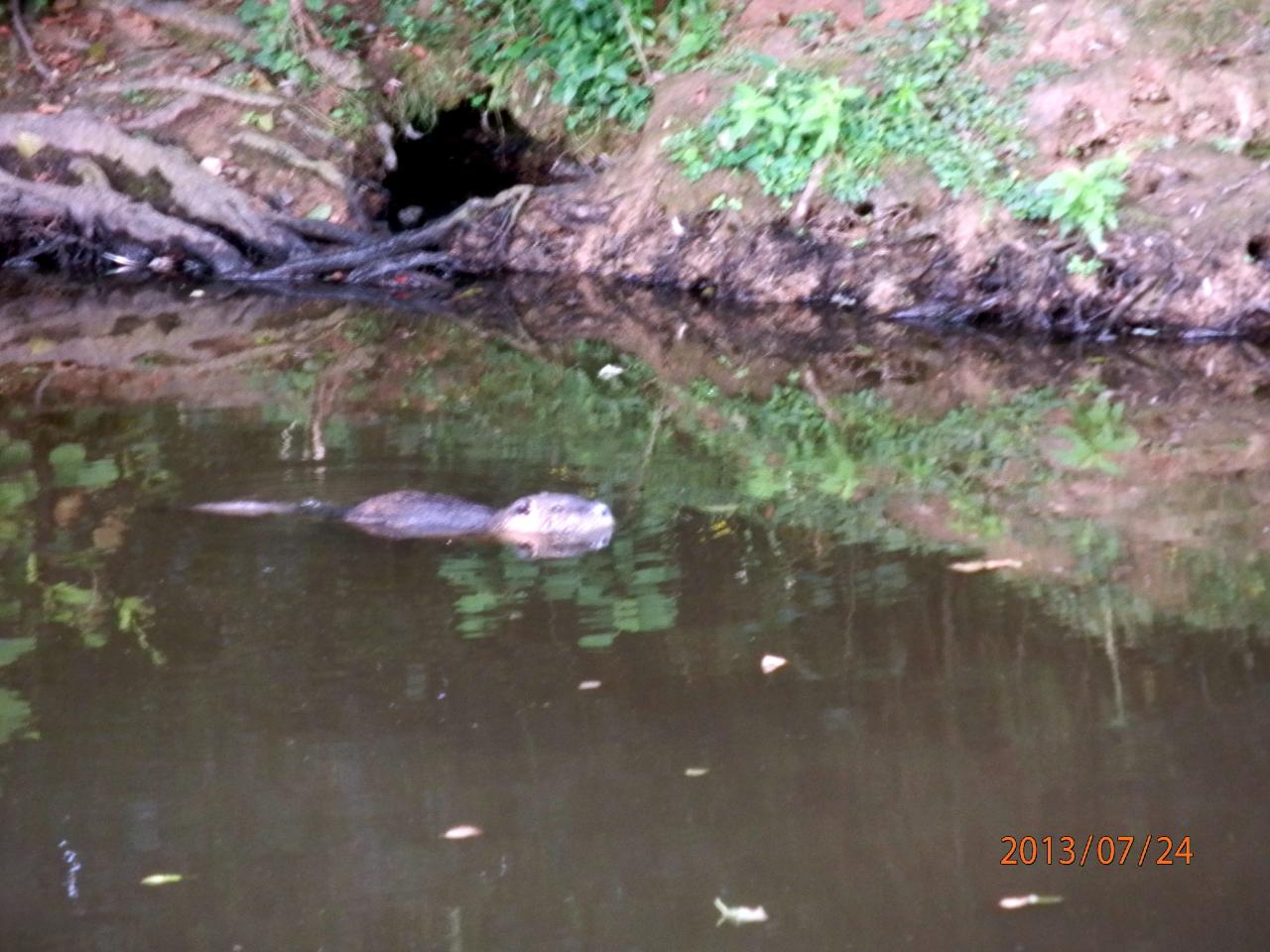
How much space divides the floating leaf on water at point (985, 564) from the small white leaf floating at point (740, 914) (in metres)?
2.14

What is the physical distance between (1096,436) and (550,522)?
3.00 metres

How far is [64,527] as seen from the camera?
5.86 meters

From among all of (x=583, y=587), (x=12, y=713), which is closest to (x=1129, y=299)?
(x=583, y=587)

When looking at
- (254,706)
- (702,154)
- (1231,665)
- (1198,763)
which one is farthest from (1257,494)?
(702,154)

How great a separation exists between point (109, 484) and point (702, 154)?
5719 mm

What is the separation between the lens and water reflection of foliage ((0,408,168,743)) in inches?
193

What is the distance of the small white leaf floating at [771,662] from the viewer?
459 cm

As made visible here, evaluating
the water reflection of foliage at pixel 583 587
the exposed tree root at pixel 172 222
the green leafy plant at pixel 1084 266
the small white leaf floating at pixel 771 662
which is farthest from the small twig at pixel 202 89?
the small white leaf floating at pixel 771 662

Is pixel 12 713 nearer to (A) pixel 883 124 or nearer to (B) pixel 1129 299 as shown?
(B) pixel 1129 299

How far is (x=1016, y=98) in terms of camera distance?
33.3 ft

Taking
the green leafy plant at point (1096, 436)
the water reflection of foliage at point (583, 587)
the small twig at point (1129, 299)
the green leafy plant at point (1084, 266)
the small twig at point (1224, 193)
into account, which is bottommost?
the water reflection of foliage at point (583, 587)

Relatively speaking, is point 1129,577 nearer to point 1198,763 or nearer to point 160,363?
point 1198,763

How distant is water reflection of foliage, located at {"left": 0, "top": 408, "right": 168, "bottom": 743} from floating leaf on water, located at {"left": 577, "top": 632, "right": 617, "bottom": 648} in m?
1.31

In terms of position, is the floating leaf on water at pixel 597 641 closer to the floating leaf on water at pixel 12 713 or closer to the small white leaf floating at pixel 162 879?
the small white leaf floating at pixel 162 879
